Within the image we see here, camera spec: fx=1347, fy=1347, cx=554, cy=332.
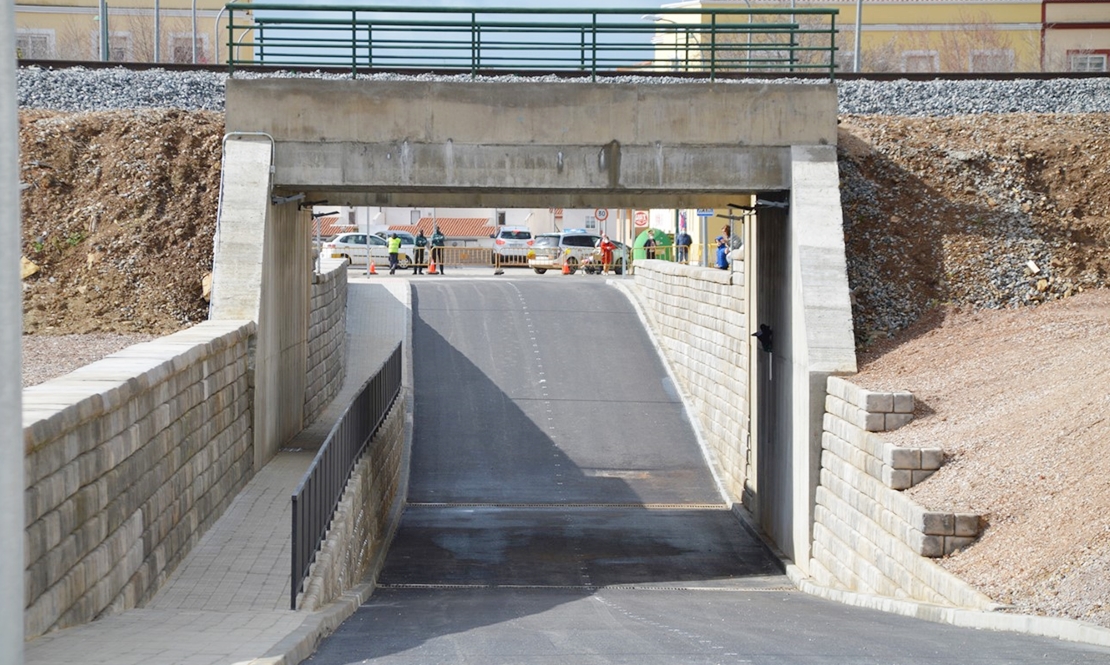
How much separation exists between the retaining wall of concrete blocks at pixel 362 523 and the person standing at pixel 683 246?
745 inches

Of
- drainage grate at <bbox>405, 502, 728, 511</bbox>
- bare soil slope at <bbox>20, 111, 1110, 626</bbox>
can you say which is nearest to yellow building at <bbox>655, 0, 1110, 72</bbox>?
bare soil slope at <bbox>20, 111, 1110, 626</bbox>

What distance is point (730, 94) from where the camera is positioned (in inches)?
822

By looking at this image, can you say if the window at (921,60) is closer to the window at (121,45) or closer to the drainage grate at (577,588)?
the window at (121,45)

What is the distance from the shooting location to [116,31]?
5334 centimetres

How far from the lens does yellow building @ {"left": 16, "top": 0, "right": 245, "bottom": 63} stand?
52.2 meters

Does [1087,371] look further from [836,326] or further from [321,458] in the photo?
[321,458]

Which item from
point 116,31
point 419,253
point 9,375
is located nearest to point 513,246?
point 419,253

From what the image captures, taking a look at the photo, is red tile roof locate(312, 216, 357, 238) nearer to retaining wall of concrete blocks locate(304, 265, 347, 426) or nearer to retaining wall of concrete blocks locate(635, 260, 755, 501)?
retaining wall of concrete blocks locate(635, 260, 755, 501)

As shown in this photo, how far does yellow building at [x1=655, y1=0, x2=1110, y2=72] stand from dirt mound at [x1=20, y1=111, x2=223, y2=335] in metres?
32.2

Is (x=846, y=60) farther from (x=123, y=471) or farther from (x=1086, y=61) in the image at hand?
(x=123, y=471)

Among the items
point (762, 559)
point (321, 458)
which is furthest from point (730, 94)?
point (321, 458)

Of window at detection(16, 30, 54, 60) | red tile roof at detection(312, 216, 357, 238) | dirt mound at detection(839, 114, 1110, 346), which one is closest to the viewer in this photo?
Answer: dirt mound at detection(839, 114, 1110, 346)

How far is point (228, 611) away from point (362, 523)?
642cm

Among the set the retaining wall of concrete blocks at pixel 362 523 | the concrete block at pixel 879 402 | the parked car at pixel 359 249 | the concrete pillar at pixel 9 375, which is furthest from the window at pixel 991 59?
the concrete pillar at pixel 9 375
